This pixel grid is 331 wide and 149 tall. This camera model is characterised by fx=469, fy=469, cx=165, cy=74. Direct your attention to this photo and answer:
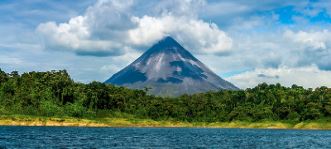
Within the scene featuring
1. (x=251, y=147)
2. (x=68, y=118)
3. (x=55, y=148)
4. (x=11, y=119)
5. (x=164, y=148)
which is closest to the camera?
(x=55, y=148)

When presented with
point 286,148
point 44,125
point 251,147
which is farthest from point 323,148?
point 44,125

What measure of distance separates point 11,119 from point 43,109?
83.1ft

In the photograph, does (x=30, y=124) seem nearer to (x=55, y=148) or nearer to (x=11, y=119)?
(x=11, y=119)

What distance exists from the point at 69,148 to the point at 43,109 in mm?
131311

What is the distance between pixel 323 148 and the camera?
84500 mm

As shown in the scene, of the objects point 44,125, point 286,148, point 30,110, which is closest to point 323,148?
point 286,148

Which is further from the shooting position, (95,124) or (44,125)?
(95,124)

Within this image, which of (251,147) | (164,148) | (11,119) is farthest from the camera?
(11,119)

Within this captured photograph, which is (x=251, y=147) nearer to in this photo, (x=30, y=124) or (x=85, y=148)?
(x=85, y=148)

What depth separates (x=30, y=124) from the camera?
173625 mm

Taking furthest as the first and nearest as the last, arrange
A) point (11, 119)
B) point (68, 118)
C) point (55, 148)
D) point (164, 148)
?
1. point (68, 118)
2. point (11, 119)
3. point (164, 148)
4. point (55, 148)

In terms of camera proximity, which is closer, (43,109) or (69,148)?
(69,148)

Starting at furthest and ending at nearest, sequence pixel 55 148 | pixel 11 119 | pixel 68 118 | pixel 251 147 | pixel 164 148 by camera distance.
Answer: pixel 68 118
pixel 11 119
pixel 251 147
pixel 164 148
pixel 55 148

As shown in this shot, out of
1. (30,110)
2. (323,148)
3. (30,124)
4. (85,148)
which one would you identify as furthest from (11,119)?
(323,148)
